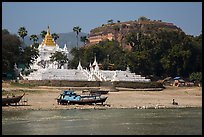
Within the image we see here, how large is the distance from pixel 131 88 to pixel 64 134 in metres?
33.6

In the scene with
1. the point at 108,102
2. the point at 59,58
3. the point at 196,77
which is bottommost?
the point at 108,102

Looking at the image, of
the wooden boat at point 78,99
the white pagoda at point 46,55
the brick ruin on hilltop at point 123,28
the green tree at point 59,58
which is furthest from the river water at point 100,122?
the brick ruin on hilltop at point 123,28

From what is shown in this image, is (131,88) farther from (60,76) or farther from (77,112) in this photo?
(77,112)

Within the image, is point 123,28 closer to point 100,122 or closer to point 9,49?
point 9,49

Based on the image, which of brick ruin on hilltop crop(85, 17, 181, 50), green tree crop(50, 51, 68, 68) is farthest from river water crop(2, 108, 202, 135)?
brick ruin on hilltop crop(85, 17, 181, 50)

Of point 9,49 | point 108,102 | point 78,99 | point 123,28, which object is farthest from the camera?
point 123,28

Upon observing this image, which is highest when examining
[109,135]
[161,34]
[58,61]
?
[161,34]

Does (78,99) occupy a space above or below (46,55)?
below

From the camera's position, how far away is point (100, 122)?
24.9 m

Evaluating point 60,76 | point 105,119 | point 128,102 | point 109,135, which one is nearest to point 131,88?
point 60,76

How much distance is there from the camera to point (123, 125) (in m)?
23.7

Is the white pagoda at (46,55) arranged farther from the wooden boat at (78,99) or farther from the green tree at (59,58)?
the wooden boat at (78,99)

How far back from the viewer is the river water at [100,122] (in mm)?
21047

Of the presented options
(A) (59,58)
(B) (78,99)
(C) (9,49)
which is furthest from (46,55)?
(B) (78,99)
